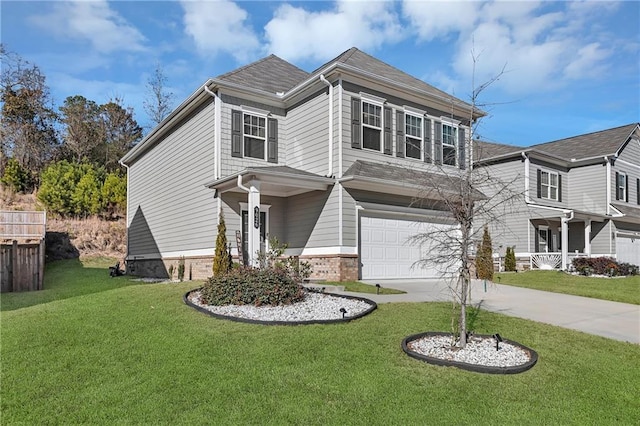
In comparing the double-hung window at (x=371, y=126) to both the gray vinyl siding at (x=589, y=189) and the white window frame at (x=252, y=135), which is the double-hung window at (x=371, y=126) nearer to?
the white window frame at (x=252, y=135)

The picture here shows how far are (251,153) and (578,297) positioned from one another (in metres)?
9.92

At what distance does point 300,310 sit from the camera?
7664mm

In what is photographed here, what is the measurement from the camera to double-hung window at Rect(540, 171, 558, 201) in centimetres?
2203

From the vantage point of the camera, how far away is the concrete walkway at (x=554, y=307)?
7402mm

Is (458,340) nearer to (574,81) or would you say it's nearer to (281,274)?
(281,274)

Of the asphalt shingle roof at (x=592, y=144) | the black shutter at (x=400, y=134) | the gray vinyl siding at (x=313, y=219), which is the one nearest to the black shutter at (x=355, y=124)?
the gray vinyl siding at (x=313, y=219)

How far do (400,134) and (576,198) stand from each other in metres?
14.4

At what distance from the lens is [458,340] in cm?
597

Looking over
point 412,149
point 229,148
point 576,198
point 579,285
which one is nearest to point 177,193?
point 229,148

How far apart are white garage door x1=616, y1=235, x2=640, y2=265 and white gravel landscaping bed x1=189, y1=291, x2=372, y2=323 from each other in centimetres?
2115

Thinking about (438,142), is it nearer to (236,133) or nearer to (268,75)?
(268,75)

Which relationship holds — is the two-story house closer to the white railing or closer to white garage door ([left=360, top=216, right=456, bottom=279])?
white garage door ([left=360, top=216, right=456, bottom=279])

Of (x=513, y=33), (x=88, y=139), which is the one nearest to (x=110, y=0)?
(x=513, y=33)

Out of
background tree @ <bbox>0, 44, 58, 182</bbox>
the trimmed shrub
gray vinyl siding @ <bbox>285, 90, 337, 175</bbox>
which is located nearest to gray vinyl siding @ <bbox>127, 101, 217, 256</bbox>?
gray vinyl siding @ <bbox>285, 90, 337, 175</bbox>
